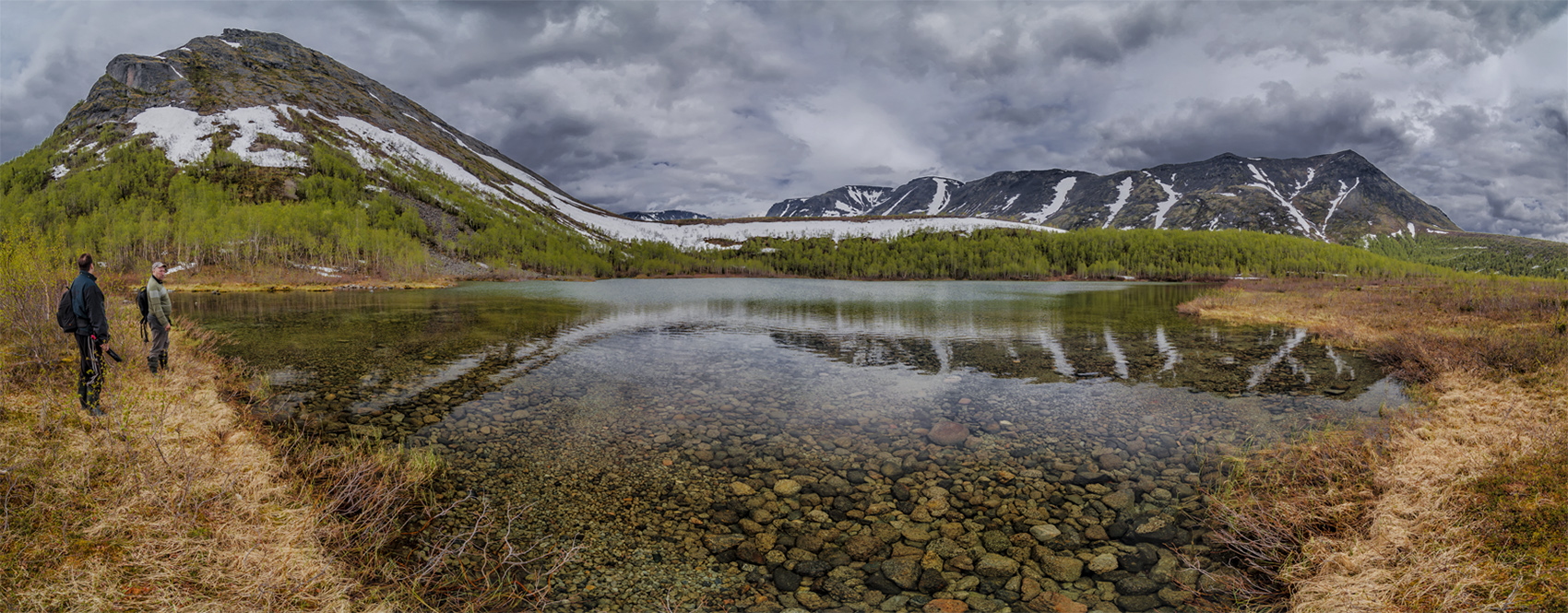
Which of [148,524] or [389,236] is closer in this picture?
[148,524]

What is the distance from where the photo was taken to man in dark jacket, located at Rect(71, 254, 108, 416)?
9.22 meters

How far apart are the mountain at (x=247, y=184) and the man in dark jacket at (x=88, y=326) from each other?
107167 millimetres

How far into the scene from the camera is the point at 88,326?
9.43 metres

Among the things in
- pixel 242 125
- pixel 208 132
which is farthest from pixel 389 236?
pixel 242 125

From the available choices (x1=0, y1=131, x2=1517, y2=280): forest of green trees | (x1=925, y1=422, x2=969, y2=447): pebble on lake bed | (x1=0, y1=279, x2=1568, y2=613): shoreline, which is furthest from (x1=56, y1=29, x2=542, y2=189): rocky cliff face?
(x1=925, y1=422, x2=969, y2=447): pebble on lake bed

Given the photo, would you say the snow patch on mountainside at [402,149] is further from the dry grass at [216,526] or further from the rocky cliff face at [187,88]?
the dry grass at [216,526]

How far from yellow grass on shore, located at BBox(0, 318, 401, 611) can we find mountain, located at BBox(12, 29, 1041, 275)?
111227mm

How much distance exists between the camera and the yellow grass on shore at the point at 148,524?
14.3ft

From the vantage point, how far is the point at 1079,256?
17250 cm

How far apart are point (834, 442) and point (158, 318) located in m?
15.1

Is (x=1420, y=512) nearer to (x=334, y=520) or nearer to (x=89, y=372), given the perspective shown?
(x=334, y=520)

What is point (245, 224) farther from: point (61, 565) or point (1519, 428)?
point (1519, 428)

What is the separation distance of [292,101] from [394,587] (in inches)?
9693

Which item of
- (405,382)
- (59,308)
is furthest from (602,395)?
(59,308)
